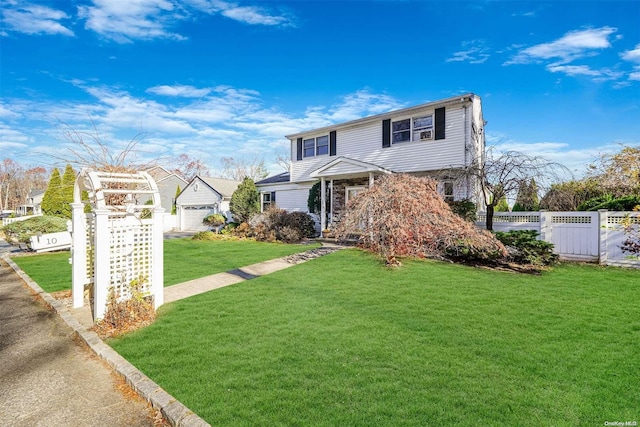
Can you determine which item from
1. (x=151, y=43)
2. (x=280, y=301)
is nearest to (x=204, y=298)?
(x=280, y=301)

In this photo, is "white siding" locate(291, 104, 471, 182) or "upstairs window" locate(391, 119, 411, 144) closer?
"white siding" locate(291, 104, 471, 182)

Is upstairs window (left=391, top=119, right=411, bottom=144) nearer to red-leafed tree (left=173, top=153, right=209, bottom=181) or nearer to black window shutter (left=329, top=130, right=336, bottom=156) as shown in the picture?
black window shutter (left=329, top=130, right=336, bottom=156)

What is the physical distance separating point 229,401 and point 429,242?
25.7 ft

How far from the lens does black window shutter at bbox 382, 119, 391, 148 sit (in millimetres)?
15492

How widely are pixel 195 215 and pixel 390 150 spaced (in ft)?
58.0

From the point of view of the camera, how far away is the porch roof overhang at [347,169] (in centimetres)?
1412

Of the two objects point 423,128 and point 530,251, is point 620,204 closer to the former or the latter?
point 530,251

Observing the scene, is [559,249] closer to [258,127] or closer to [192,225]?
[258,127]

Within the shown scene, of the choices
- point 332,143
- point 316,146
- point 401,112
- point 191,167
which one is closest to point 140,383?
point 401,112

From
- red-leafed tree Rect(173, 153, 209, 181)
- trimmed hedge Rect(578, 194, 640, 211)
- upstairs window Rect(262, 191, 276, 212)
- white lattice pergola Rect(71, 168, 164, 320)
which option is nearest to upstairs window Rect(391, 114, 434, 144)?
trimmed hedge Rect(578, 194, 640, 211)

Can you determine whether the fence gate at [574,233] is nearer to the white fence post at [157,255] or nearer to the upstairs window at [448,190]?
the upstairs window at [448,190]

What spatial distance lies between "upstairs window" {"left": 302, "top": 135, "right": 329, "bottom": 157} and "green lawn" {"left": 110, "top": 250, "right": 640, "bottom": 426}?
40.3 ft

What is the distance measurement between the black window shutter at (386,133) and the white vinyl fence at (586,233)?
22.5ft

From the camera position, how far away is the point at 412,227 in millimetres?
9008
